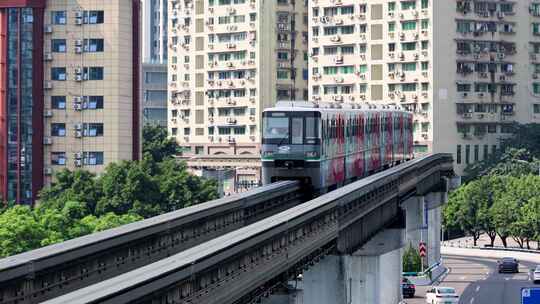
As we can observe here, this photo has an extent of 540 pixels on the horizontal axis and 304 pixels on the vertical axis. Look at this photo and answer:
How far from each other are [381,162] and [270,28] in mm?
103658

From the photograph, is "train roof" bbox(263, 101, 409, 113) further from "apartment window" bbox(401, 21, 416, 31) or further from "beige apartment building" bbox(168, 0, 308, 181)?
"beige apartment building" bbox(168, 0, 308, 181)

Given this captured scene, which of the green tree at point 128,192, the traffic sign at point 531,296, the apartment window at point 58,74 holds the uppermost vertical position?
the apartment window at point 58,74

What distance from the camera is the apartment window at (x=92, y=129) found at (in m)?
116

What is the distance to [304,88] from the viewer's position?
18975 centimetres

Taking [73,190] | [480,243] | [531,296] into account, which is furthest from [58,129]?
[531,296]

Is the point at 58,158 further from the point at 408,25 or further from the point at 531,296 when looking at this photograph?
the point at 531,296

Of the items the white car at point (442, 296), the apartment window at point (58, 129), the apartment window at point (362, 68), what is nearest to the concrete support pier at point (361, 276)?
the white car at point (442, 296)

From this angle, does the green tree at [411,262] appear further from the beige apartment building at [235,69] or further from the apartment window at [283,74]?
the apartment window at [283,74]

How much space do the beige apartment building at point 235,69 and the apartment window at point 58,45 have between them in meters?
66.8

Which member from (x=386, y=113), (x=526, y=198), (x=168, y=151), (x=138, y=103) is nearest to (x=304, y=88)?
(x=168, y=151)

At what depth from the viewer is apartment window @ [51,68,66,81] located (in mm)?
117688

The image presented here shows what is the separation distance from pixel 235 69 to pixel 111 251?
504ft

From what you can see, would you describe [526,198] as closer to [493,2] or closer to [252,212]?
[493,2]

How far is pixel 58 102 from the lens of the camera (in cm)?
11850
